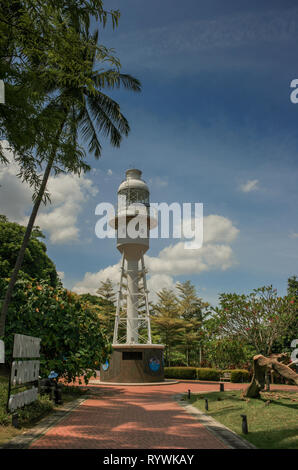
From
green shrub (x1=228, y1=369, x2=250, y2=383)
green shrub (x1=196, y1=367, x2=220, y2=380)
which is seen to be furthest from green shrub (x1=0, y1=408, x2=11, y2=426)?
green shrub (x1=196, y1=367, x2=220, y2=380)

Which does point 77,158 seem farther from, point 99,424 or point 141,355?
point 141,355

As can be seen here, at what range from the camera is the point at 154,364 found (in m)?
29.9

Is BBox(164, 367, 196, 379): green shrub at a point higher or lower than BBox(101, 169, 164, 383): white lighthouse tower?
lower

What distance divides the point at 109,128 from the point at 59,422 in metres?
13.0

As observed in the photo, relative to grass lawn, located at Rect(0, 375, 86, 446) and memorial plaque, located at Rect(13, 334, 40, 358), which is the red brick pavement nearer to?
grass lawn, located at Rect(0, 375, 86, 446)

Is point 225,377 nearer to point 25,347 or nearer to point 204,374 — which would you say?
point 204,374

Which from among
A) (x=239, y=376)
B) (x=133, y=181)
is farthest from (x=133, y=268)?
(x=239, y=376)

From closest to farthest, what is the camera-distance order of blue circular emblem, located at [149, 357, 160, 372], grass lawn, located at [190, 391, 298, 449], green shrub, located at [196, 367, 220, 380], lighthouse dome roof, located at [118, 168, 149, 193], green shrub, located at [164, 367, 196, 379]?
grass lawn, located at [190, 391, 298, 449]
blue circular emblem, located at [149, 357, 160, 372]
lighthouse dome roof, located at [118, 168, 149, 193]
green shrub, located at [196, 367, 220, 380]
green shrub, located at [164, 367, 196, 379]

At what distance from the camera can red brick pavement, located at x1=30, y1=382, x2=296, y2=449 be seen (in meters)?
9.59

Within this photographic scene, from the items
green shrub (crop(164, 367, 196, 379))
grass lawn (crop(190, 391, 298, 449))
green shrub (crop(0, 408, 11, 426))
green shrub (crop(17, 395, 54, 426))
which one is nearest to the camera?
grass lawn (crop(190, 391, 298, 449))

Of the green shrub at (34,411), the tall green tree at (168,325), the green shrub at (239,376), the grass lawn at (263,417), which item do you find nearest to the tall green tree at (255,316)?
the grass lawn at (263,417)

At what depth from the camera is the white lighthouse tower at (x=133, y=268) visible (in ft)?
97.1

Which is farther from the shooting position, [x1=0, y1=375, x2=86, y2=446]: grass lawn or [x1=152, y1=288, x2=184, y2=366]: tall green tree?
[x1=152, y1=288, x2=184, y2=366]: tall green tree

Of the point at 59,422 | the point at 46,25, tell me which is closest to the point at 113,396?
the point at 59,422
